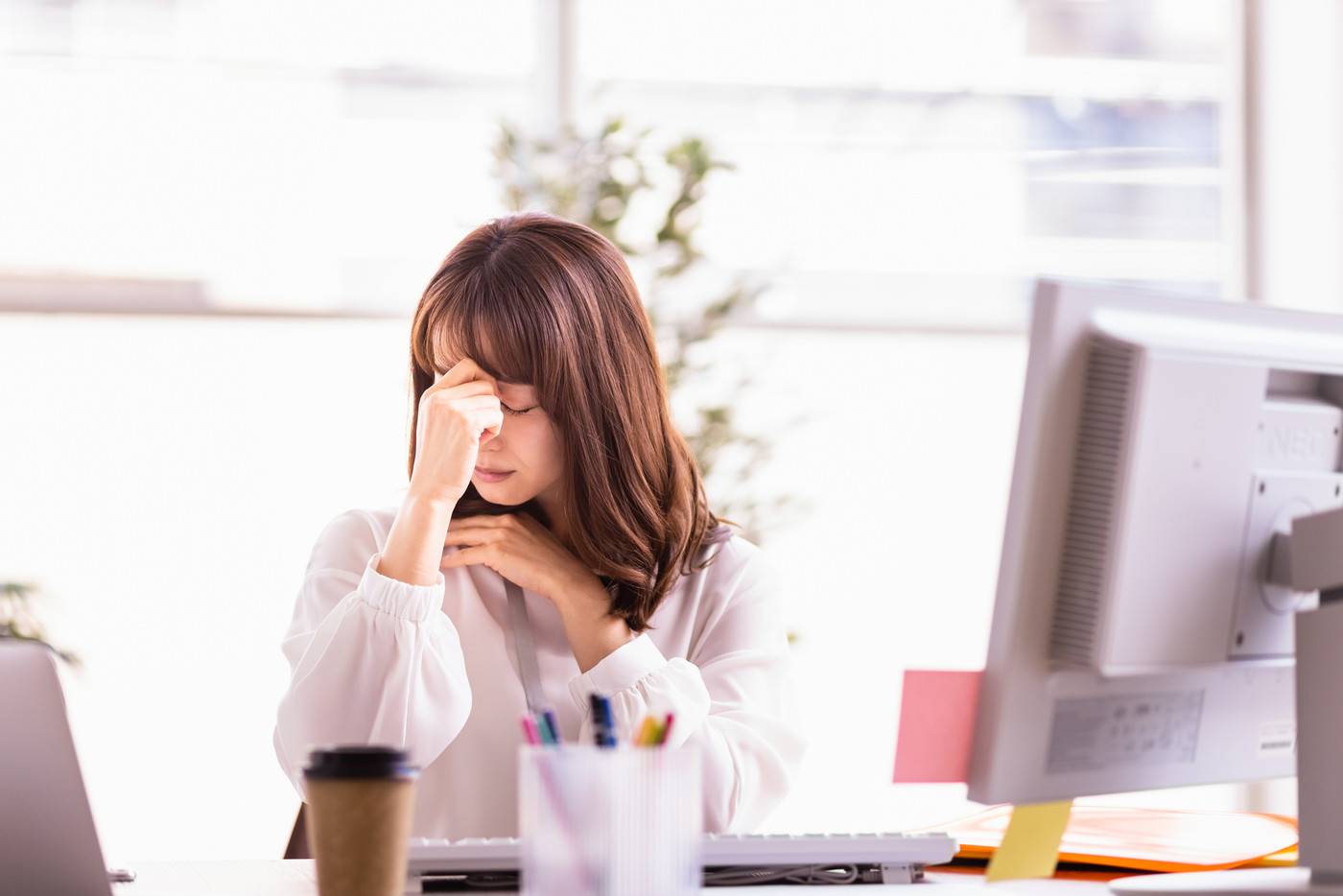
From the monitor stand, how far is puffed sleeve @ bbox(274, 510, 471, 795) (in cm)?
73

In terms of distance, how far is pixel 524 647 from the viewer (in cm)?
152

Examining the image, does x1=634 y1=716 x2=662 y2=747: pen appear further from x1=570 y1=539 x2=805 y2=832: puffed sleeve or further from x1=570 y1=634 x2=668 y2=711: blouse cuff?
x1=570 y1=634 x2=668 y2=711: blouse cuff

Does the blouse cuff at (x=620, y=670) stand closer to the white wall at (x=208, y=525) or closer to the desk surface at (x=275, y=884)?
the desk surface at (x=275, y=884)

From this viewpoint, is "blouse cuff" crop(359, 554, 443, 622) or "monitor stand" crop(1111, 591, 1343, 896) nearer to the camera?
"monitor stand" crop(1111, 591, 1343, 896)

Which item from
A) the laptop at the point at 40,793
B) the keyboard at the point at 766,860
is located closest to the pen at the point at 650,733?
the keyboard at the point at 766,860

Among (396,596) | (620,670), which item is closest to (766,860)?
(620,670)

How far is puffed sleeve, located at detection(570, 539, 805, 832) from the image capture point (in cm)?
138

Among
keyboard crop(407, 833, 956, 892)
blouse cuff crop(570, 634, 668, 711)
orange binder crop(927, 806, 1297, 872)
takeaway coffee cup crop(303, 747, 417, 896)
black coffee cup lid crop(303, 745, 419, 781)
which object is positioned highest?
black coffee cup lid crop(303, 745, 419, 781)

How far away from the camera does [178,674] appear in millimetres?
2889

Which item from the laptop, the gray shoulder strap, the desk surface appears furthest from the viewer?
the gray shoulder strap

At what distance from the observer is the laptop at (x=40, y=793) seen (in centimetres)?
88

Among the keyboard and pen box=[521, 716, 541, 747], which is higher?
pen box=[521, 716, 541, 747]

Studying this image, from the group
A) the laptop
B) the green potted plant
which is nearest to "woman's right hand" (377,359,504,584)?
the laptop

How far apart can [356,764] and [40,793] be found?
295 mm
